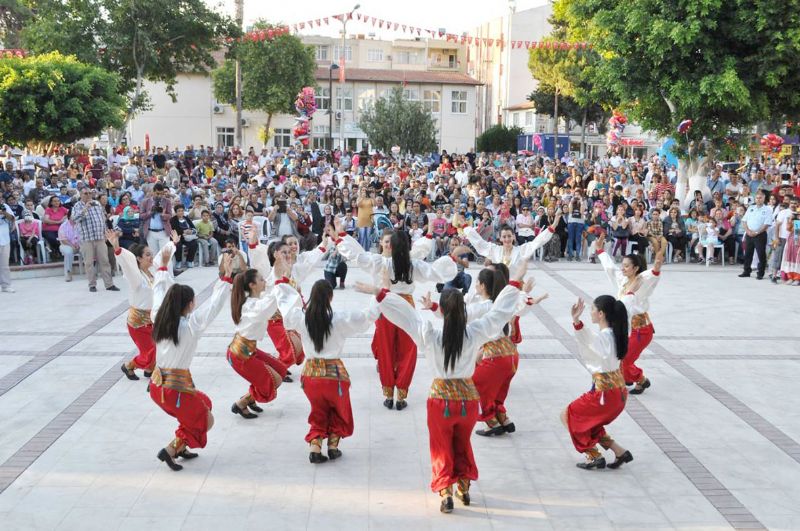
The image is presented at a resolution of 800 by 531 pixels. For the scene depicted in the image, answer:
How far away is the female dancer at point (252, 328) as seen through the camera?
7.34 meters

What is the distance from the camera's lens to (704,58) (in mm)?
18156

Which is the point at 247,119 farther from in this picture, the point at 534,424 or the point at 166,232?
the point at 534,424

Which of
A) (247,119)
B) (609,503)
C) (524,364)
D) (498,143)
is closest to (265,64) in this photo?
(247,119)

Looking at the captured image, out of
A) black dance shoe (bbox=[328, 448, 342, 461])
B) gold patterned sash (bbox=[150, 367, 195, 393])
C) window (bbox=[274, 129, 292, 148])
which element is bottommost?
black dance shoe (bbox=[328, 448, 342, 461])

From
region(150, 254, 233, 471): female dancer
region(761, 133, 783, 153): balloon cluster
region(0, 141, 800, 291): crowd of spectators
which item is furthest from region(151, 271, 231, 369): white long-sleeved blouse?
region(761, 133, 783, 153): balloon cluster

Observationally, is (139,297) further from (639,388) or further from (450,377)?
(639,388)

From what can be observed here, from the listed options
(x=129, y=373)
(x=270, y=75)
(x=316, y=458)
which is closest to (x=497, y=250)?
(x=316, y=458)

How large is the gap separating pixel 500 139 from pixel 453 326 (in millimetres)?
49327

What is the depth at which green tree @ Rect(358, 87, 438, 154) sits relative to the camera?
3909 cm

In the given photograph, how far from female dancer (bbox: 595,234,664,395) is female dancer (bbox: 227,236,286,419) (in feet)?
10.6

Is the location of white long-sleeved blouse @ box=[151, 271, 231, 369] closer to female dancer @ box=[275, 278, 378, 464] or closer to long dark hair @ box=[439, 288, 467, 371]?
female dancer @ box=[275, 278, 378, 464]

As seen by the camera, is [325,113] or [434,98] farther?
[434,98]

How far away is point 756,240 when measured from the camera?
1633 cm

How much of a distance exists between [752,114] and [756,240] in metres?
3.87
